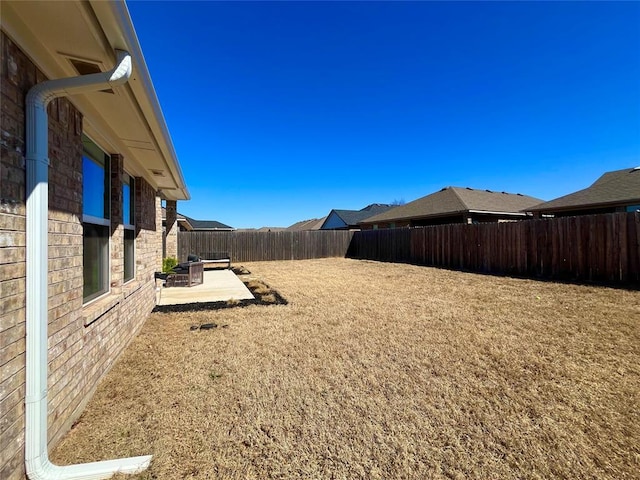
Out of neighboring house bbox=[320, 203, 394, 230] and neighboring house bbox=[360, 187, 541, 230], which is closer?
neighboring house bbox=[360, 187, 541, 230]

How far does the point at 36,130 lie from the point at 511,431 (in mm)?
3708

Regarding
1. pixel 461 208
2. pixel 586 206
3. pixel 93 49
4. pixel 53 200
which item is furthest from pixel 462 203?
pixel 53 200

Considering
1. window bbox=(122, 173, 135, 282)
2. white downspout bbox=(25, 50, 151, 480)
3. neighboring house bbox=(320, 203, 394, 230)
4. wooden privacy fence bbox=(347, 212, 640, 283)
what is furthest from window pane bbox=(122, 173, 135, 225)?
neighboring house bbox=(320, 203, 394, 230)

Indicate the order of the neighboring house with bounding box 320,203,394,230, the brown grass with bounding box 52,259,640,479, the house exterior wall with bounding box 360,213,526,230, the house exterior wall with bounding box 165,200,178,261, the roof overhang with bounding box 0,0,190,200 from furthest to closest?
the neighboring house with bounding box 320,203,394,230 → the house exterior wall with bounding box 360,213,526,230 → the house exterior wall with bounding box 165,200,178,261 → the brown grass with bounding box 52,259,640,479 → the roof overhang with bounding box 0,0,190,200

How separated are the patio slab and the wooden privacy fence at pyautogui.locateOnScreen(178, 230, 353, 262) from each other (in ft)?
26.6

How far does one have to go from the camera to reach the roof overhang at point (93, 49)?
1534mm

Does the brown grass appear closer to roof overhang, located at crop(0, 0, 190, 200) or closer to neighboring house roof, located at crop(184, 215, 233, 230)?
roof overhang, located at crop(0, 0, 190, 200)

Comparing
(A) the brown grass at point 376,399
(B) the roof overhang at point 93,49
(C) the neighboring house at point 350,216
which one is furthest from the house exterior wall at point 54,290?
(C) the neighboring house at point 350,216

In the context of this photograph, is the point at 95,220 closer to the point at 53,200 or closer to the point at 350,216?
the point at 53,200

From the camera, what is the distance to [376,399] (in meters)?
2.58

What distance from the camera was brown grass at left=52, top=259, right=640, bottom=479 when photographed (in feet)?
6.12

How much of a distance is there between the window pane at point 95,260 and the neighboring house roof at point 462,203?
1608cm

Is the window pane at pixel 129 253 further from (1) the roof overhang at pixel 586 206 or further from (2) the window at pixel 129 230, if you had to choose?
(1) the roof overhang at pixel 586 206

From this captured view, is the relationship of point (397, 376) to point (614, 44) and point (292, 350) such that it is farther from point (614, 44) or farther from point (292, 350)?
point (614, 44)
